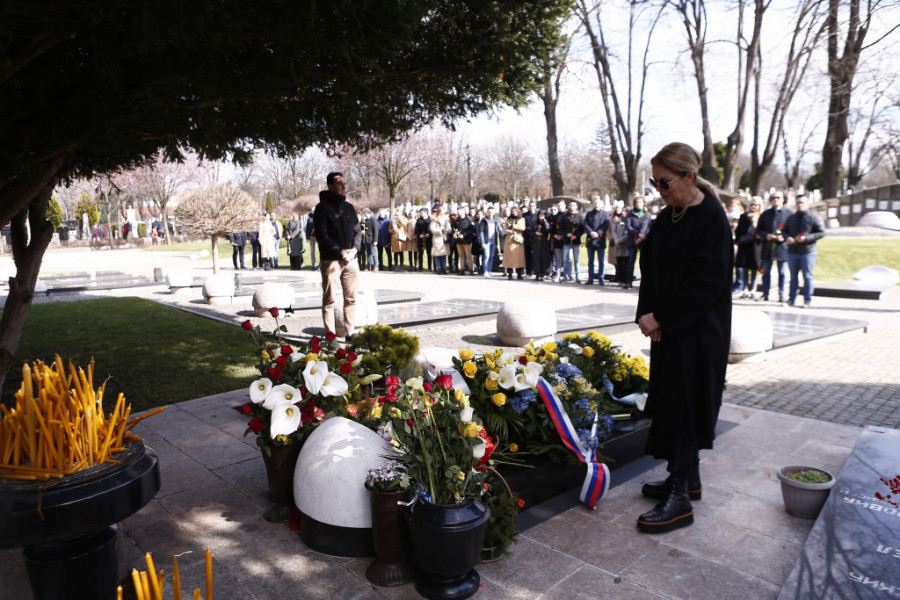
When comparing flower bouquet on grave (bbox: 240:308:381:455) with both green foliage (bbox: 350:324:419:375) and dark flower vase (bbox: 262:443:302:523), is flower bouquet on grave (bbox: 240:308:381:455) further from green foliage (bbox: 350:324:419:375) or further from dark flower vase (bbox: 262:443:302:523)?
green foliage (bbox: 350:324:419:375)

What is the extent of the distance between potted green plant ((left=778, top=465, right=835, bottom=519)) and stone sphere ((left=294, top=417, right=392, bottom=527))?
2472mm

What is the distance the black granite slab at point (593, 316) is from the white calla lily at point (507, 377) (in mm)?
5981

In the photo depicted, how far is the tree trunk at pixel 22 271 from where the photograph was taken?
5371 millimetres

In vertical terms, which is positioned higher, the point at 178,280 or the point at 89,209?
the point at 89,209

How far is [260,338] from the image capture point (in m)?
4.22

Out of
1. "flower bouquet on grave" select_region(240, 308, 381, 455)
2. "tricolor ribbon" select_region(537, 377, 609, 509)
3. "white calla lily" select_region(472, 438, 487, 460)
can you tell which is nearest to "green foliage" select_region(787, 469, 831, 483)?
"tricolor ribbon" select_region(537, 377, 609, 509)

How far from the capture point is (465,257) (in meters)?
22.1

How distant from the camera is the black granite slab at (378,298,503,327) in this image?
11123 mm

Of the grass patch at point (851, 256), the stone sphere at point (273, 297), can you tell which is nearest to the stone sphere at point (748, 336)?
the stone sphere at point (273, 297)

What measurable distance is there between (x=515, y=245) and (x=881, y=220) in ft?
80.5

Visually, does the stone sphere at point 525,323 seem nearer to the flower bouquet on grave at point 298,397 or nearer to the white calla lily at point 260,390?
the flower bouquet on grave at point 298,397

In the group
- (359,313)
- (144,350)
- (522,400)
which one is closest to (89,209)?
(144,350)

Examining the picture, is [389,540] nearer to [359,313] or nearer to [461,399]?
[461,399]

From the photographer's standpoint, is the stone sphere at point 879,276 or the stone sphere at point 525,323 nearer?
the stone sphere at point 525,323
